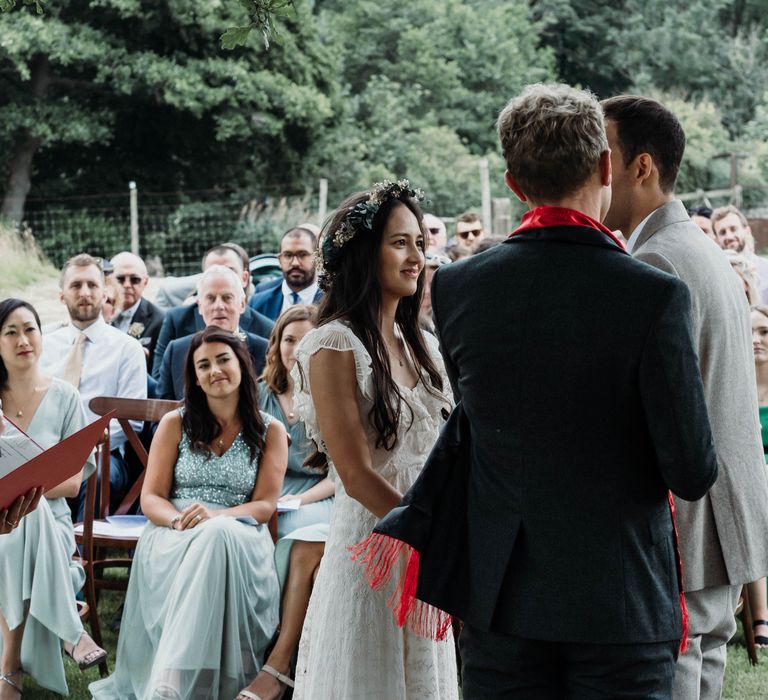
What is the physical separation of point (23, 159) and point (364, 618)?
71.9 ft

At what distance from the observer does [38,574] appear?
4809 mm

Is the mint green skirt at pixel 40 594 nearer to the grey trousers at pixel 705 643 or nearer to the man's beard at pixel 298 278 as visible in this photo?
the man's beard at pixel 298 278

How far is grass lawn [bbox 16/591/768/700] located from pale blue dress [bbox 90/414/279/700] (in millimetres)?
299

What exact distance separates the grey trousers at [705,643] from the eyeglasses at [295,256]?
4907 mm

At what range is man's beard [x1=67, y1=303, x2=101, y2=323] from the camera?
21.4ft

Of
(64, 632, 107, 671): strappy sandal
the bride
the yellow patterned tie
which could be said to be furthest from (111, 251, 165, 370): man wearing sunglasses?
the bride

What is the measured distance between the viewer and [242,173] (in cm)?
2447

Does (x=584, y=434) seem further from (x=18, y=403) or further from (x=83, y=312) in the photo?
(x=83, y=312)

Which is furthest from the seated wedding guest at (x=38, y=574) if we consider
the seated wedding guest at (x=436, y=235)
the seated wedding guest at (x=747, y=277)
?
the seated wedding guest at (x=436, y=235)

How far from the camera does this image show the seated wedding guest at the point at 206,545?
4465 millimetres

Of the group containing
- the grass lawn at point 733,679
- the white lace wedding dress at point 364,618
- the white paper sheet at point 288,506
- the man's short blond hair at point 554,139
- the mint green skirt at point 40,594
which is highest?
the man's short blond hair at point 554,139

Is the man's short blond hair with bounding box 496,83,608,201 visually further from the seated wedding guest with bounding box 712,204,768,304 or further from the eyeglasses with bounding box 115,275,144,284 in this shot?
the eyeglasses with bounding box 115,275,144,284

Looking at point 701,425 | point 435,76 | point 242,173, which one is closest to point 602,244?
point 701,425

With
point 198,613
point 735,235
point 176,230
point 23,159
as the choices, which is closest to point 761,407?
point 735,235
